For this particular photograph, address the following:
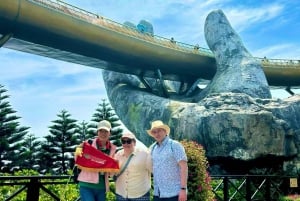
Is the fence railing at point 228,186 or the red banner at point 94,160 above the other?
the red banner at point 94,160

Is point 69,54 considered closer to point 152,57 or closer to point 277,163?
point 152,57

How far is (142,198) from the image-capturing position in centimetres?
442

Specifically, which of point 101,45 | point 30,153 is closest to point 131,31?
point 101,45

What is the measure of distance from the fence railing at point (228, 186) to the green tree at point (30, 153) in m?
18.0

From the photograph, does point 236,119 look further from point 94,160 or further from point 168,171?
point 94,160

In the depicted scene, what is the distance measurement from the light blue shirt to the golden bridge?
12.4 m

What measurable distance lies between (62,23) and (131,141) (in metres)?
13.8

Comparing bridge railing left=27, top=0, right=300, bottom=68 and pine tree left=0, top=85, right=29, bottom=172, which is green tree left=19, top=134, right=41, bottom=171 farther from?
bridge railing left=27, top=0, right=300, bottom=68

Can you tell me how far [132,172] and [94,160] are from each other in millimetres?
405

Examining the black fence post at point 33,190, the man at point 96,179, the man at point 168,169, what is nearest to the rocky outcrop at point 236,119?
the black fence post at point 33,190

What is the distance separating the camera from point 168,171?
4.34 meters

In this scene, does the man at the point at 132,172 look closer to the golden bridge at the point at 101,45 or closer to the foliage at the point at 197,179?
the foliage at the point at 197,179

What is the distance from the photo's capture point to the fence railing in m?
5.30

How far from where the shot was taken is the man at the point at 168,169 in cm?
431
